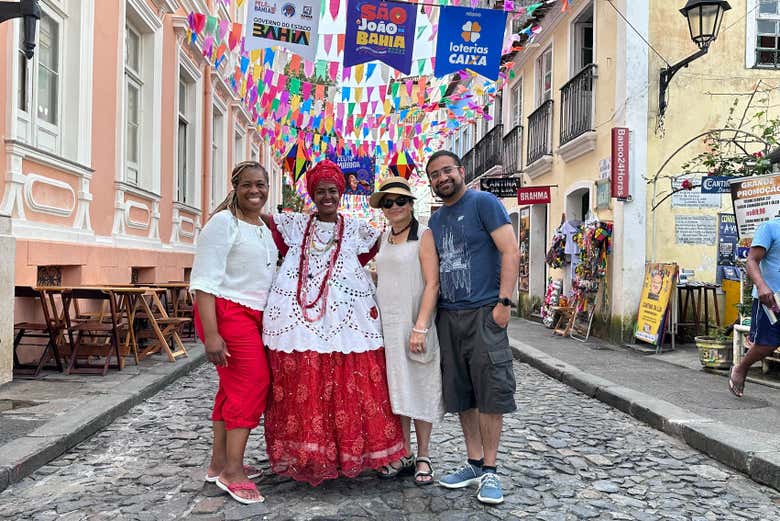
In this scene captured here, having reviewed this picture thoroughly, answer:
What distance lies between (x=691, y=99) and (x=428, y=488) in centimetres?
818

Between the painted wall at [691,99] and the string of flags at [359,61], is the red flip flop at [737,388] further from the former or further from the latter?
the string of flags at [359,61]

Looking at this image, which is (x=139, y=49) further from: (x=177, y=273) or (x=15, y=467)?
(x=15, y=467)

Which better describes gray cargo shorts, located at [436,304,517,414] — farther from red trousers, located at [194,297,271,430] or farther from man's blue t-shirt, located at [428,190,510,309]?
red trousers, located at [194,297,271,430]

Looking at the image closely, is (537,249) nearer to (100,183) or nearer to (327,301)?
(100,183)

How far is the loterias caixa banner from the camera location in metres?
8.55

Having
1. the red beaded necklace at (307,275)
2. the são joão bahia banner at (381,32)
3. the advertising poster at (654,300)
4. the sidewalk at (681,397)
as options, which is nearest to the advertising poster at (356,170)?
the são joão bahia banner at (381,32)

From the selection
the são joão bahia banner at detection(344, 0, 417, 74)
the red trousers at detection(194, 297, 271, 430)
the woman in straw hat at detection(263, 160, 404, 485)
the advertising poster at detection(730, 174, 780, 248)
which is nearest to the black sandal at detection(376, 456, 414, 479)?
the woman in straw hat at detection(263, 160, 404, 485)

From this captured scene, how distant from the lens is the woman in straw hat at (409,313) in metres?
3.40

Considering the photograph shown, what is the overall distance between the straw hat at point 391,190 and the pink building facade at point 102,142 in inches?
152

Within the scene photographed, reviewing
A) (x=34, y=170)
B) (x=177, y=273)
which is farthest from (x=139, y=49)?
(x=34, y=170)

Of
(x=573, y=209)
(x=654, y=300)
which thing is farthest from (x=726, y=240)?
(x=573, y=209)

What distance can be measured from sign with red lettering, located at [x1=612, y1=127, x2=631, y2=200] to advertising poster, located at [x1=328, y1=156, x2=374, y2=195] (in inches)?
468

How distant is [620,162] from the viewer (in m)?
9.47

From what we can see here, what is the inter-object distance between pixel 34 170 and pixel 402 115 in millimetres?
11170
